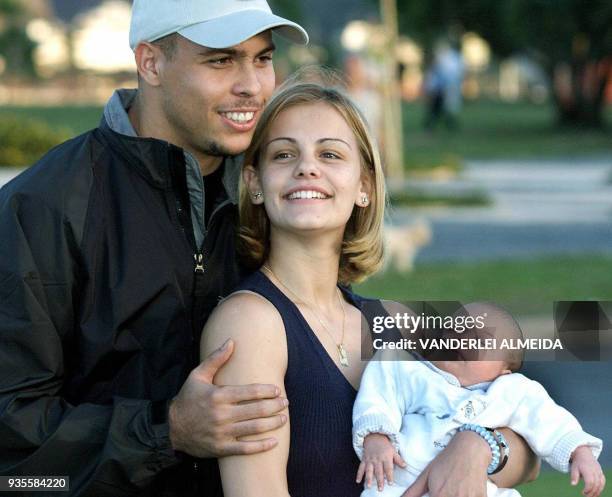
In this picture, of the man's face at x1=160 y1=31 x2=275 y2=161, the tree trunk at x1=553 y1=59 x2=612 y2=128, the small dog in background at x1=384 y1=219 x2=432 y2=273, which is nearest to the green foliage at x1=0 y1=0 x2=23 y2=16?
the tree trunk at x1=553 y1=59 x2=612 y2=128

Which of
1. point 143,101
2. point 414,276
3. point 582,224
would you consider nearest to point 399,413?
point 143,101

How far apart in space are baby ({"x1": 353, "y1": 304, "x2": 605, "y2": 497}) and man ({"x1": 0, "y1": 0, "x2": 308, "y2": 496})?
0.24 meters

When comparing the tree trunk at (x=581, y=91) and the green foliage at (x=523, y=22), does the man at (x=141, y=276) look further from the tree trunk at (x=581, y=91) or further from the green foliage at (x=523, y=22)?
the tree trunk at (x=581, y=91)

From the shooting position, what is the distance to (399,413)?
3.00 meters

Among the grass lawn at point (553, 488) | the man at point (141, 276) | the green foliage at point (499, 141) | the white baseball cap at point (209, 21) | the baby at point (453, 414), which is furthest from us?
the green foliage at point (499, 141)

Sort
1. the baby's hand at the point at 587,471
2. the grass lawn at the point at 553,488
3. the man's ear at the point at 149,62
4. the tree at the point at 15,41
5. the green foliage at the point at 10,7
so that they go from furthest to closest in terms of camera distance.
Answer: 1. the tree at the point at 15,41
2. the green foliage at the point at 10,7
3. the grass lawn at the point at 553,488
4. the man's ear at the point at 149,62
5. the baby's hand at the point at 587,471

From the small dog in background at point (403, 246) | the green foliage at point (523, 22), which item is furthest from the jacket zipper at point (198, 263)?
the green foliage at point (523, 22)

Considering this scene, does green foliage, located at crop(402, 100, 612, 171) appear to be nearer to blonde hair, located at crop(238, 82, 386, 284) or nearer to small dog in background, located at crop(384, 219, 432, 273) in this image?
small dog in background, located at crop(384, 219, 432, 273)

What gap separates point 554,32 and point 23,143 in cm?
1774

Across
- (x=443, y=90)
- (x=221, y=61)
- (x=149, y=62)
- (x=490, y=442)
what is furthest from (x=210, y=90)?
(x=443, y=90)

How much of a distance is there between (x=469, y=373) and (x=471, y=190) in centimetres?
1796

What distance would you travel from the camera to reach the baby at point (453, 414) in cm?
293

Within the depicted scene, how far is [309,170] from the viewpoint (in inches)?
124

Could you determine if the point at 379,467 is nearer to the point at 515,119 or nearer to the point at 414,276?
the point at 414,276
